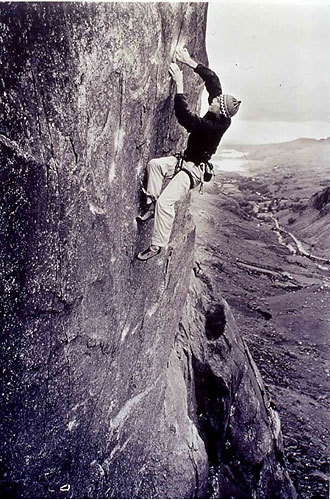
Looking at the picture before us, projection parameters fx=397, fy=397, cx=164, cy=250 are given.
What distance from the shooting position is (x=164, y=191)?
4586 mm

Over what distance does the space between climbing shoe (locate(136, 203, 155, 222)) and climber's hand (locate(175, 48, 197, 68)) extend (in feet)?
5.67

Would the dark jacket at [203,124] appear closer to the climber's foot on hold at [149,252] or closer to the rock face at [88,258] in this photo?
the rock face at [88,258]

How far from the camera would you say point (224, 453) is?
7.57 m

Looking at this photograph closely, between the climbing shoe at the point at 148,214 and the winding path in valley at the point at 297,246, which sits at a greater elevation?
the climbing shoe at the point at 148,214

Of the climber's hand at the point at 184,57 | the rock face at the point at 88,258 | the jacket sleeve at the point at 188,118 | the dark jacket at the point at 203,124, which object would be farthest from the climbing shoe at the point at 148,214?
the climber's hand at the point at 184,57

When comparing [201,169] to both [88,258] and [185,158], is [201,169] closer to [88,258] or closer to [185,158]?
[185,158]

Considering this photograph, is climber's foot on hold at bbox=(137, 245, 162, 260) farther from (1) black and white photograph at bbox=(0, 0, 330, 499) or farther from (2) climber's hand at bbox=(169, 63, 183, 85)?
(2) climber's hand at bbox=(169, 63, 183, 85)

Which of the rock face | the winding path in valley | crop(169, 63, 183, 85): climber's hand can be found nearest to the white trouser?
the rock face

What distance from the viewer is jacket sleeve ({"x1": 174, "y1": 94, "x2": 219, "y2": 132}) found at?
166 inches

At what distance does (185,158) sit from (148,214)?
800 millimetres

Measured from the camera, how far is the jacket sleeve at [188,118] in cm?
421

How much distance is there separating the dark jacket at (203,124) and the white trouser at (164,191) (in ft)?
0.76

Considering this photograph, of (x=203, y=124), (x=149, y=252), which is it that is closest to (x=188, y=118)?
(x=203, y=124)

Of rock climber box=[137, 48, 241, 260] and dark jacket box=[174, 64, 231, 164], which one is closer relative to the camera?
dark jacket box=[174, 64, 231, 164]
